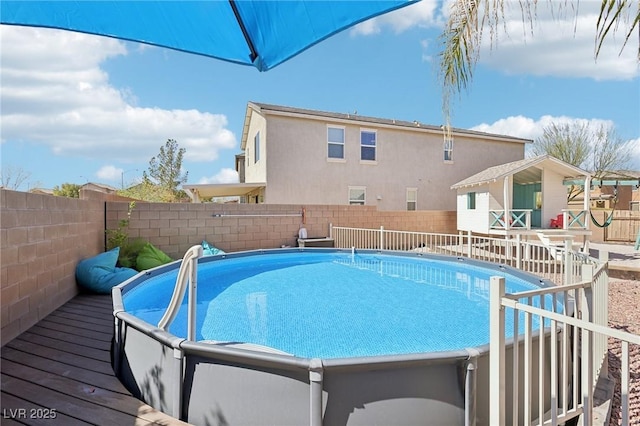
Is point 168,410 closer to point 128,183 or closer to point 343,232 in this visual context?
point 343,232

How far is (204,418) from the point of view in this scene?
2.59m

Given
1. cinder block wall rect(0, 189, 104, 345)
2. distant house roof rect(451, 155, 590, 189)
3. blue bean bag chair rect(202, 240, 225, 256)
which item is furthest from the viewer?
distant house roof rect(451, 155, 590, 189)

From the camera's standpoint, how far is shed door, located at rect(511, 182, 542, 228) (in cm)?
1393

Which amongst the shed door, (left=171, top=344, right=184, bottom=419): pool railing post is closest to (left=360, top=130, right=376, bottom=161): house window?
the shed door

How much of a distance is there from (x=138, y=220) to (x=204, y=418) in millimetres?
8155

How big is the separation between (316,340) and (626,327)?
4.93 m

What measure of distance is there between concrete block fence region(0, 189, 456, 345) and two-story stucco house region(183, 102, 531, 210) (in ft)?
6.50

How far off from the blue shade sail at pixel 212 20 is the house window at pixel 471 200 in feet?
42.7

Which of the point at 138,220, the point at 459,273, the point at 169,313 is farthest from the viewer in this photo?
the point at 138,220

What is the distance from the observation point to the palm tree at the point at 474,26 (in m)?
2.05

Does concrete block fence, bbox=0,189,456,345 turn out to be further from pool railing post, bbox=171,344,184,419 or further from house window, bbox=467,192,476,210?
pool railing post, bbox=171,344,184,419

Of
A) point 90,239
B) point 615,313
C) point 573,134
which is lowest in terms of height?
point 615,313

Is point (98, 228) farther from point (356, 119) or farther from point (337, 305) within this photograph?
point (356, 119)

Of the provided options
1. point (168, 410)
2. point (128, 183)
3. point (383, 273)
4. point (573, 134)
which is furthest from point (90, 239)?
point (573, 134)
